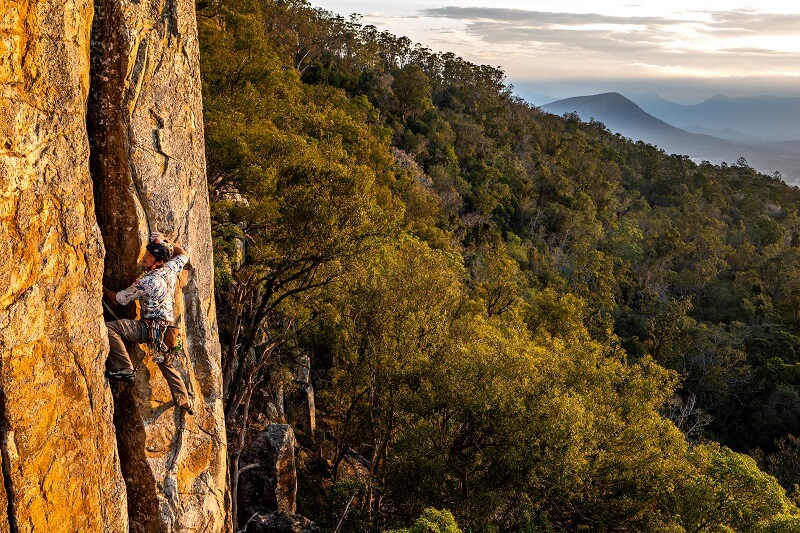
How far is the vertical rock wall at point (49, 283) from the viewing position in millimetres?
5699

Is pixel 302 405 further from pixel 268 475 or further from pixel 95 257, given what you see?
pixel 95 257

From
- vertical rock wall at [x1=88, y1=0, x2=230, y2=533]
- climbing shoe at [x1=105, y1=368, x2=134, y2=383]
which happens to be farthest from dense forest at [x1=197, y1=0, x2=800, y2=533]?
climbing shoe at [x1=105, y1=368, x2=134, y2=383]

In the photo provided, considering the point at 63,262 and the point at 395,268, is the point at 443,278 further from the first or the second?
the point at 63,262

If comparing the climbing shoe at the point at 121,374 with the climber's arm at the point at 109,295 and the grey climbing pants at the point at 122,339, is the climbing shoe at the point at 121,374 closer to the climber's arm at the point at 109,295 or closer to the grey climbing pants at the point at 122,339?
the grey climbing pants at the point at 122,339

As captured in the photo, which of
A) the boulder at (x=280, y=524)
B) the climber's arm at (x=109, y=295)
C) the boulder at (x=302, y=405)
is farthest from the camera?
the boulder at (x=302, y=405)

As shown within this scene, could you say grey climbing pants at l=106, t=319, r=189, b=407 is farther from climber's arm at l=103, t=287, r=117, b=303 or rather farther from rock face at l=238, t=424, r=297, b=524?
rock face at l=238, t=424, r=297, b=524

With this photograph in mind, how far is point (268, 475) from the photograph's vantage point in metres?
16.6

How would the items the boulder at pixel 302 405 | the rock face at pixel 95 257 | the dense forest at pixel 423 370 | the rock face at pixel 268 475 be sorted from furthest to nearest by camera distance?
the boulder at pixel 302 405 → the rock face at pixel 268 475 → the dense forest at pixel 423 370 → the rock face at pixel 95 257

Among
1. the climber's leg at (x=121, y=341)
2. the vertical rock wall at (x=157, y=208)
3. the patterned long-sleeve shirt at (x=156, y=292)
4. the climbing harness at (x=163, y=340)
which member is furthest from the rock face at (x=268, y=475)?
the patterned long-sleeve shirt at (x=156, y=292)

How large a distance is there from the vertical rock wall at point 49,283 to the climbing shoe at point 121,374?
31 centimetres

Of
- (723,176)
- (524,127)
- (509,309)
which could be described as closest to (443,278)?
(509,309)

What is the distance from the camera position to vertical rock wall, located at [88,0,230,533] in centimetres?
742

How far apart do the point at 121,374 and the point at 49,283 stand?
1762 mm

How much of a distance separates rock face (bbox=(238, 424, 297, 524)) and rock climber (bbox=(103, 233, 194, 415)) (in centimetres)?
965
